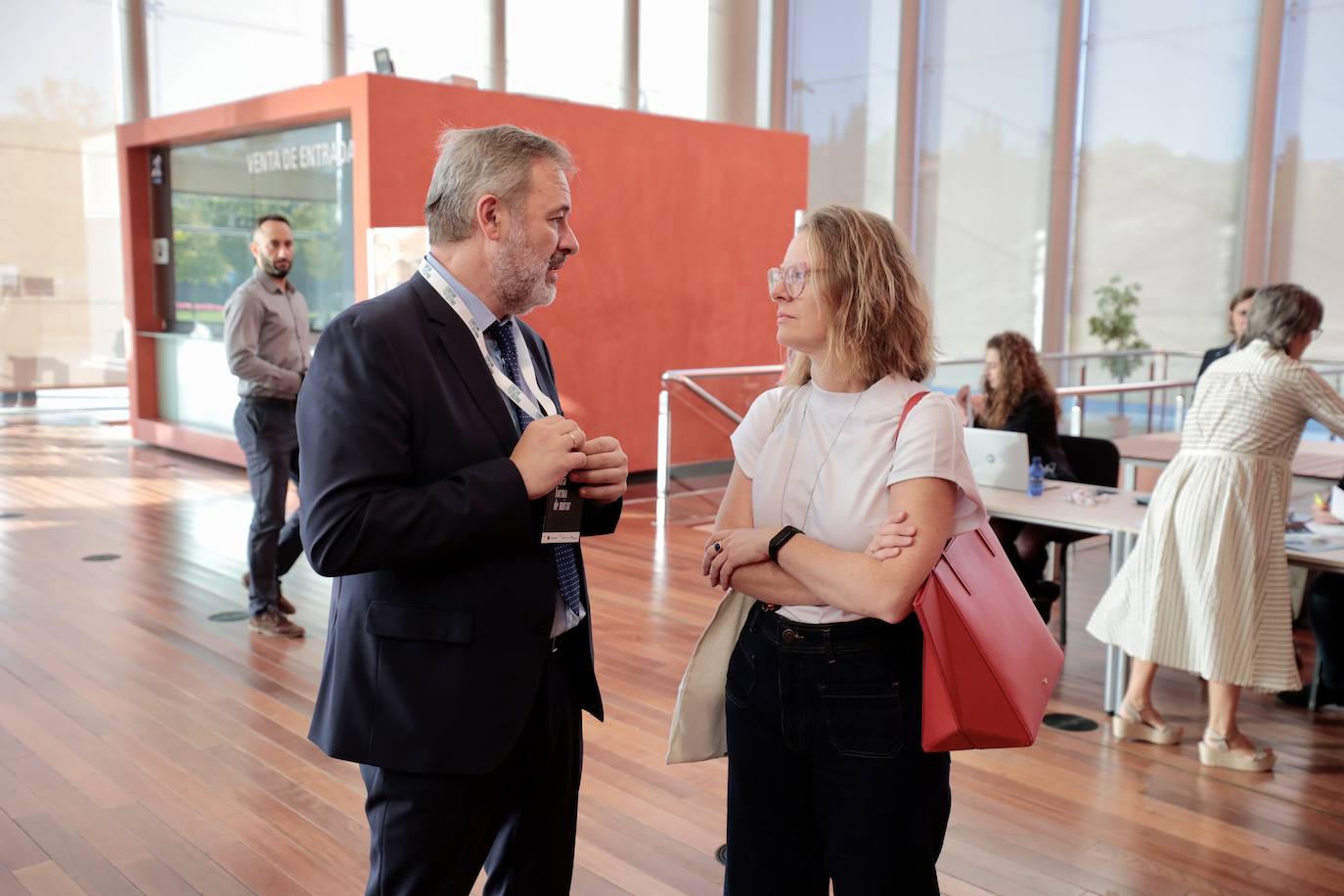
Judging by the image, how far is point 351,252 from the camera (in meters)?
8.31

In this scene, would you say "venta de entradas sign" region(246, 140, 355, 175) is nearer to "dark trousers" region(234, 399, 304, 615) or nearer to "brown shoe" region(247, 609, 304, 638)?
"dark trousers" region(234, 399, 304, 615)

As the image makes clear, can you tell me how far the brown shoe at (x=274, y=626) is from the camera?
4984mm

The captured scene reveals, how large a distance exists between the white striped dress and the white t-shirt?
7.87 feet

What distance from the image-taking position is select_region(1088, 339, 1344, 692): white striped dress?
3652mm

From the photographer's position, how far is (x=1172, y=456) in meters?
6.15

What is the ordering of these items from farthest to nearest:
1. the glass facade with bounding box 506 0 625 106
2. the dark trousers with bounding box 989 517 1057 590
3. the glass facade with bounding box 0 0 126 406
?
the glass facade with bounding box 506 0 625 106 < the glass facade with bounding box 0 0 126 406 < the dark trousers with bounding box 989 517 1057 590

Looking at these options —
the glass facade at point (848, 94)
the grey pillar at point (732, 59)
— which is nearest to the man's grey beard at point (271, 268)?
the glass facade at point (848, 94)

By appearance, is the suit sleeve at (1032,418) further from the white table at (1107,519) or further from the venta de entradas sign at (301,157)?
the venta de entradas sign at (301,157)

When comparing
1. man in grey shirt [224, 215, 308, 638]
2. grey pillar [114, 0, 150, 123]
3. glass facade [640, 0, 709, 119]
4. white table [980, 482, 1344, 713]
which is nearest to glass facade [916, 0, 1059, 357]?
glass facade [640, 0, 709, 119]

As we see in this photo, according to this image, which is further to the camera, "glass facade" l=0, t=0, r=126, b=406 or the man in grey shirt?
"glass facade" l=0, t=0, r=126, b=406

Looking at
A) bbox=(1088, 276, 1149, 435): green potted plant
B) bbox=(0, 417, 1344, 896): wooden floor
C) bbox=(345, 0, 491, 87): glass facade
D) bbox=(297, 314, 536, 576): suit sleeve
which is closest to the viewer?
bbox=(297, 314, 536, 576): suit sleeve

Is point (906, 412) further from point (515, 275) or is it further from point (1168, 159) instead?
point (1168, 159)

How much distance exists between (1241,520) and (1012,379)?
157 cm

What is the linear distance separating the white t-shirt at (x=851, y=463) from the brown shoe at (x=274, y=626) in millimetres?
3715
